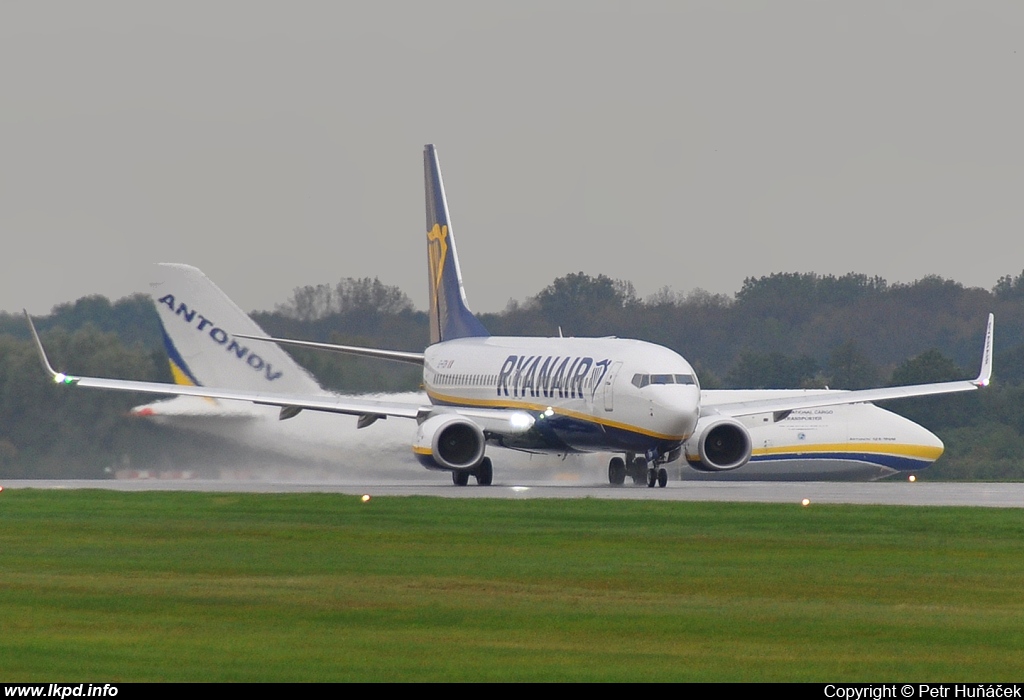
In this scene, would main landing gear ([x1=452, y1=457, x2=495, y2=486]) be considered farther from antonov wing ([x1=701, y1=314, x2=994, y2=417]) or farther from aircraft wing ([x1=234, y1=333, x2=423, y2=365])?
antonov wing ([x1=701, y1=314, x2=994, y2=417])

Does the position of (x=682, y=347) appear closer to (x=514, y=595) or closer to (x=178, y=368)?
(x=178, y=368)

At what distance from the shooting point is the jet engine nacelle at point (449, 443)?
43250mm

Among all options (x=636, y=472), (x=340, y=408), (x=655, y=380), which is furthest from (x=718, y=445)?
(x=340, y=408)

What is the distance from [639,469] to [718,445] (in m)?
2.19

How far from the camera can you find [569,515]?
3072 centimetres

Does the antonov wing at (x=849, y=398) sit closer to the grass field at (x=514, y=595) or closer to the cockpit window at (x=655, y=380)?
the cockpit window at (x=655, y=380)

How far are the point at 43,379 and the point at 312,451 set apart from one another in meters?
10.3

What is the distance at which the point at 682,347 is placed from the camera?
253 feet

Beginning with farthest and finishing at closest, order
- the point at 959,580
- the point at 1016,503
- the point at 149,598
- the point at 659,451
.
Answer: the point at 659,451 → the point at 1016,503 → the point at 959,580 → the point at 149,598

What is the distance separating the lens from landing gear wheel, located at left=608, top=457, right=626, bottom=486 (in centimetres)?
4603

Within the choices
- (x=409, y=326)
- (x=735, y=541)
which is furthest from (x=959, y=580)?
(x=409, y=326)

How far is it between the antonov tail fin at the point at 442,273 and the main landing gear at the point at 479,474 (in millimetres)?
8426

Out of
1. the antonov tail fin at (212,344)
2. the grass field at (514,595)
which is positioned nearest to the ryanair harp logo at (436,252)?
the antonov tail fin at (212,344)
